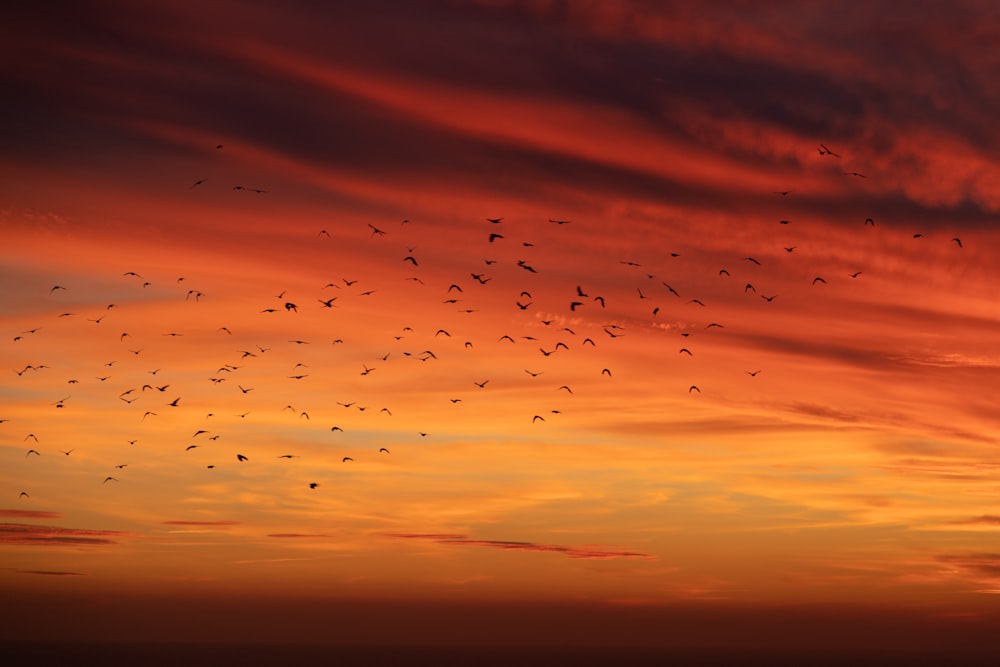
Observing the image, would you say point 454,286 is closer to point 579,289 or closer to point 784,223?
point 579,289

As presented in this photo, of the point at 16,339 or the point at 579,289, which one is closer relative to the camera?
the point at 579,289

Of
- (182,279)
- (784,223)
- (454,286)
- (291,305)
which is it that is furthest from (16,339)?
(784,223)

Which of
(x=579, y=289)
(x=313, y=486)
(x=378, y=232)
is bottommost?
(x=313, y=486)

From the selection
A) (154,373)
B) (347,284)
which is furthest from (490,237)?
(154,373)

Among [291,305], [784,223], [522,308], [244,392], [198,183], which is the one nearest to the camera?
[198,183]

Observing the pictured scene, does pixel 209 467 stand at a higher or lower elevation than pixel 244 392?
lower

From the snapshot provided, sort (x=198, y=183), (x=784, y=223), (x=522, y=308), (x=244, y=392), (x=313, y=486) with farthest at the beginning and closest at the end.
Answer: (x=244, y=392), (x=313, y=486), (x=522, y=308), (x=784, y=223), (x=198, y=183)

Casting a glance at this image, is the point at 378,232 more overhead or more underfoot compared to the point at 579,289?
more overhead

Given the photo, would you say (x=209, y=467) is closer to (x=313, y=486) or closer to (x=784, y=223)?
(x=313, y=486)

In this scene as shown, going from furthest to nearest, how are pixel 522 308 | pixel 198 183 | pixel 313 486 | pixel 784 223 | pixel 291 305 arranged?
pixel 313 486 < pixel 291 305 < pixel 522 308 < pixel 784 223 < pixel 198 183
